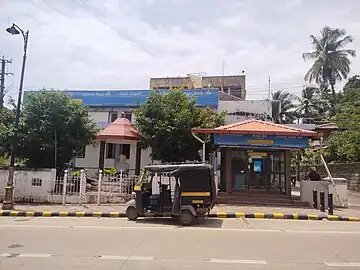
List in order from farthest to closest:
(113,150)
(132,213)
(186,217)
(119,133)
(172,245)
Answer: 1. (113,150)
2. (119,133)
3. (132,213)
4. (186,217)
5. (172,245)

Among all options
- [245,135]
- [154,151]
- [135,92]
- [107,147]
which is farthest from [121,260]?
[135,92]

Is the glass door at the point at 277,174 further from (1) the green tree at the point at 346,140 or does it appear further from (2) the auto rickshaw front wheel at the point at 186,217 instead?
(1) the green tree at the point at 346,140

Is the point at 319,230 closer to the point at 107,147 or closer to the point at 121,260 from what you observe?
the point at 121,260

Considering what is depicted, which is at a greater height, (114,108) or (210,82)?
(210,82)

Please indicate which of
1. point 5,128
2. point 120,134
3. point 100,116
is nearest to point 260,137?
point 120,134

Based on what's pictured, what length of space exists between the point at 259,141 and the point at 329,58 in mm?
32940

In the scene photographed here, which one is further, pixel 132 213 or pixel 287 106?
pixel 287 106

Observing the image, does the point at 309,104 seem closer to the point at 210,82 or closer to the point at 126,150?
the point at 210,82

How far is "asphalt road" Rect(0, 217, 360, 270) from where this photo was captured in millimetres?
7002

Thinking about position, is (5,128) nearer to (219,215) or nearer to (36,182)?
(36,182)

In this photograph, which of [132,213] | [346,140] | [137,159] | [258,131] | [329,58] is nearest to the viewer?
[132,213]

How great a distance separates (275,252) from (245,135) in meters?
10.6

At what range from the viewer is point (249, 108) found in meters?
32.7

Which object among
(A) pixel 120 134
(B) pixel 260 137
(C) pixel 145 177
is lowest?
(C) pixel 145 177
